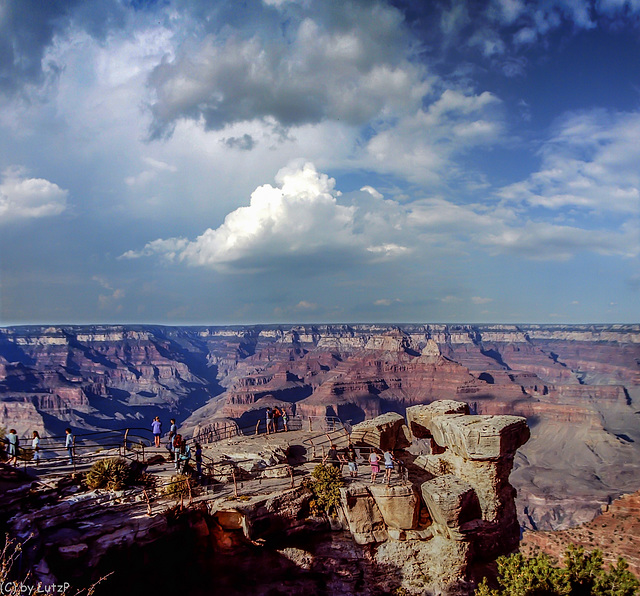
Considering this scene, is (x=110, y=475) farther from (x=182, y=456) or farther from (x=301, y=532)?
(x=301, y=532)

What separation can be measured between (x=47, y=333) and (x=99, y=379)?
45484 mm

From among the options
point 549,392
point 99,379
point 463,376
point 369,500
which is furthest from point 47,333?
point 369,500

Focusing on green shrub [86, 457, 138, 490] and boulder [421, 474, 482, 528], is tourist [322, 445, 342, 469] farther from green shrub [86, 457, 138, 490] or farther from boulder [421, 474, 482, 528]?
green shrub [86, 457, 138, 490]

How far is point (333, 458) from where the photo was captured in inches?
884

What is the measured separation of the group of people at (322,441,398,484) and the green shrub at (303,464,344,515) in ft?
3.36

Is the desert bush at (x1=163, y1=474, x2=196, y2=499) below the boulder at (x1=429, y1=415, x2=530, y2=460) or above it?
below

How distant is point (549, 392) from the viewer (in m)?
140

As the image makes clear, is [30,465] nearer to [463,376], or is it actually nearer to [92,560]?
[92,560]

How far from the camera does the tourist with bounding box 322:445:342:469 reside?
69.2 ft

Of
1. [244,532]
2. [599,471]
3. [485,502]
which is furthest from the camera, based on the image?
[599,471]

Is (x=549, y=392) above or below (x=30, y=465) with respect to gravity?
below

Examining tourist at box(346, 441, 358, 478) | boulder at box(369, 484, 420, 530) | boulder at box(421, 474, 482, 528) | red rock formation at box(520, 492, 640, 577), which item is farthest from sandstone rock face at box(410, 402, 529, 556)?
red rock formation at box(520, 492, 640, 577)

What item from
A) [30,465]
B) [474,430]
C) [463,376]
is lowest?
[463,376]

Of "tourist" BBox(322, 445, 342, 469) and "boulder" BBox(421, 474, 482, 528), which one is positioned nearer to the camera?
"boulder" BBox(421, 474, 482, 528)
